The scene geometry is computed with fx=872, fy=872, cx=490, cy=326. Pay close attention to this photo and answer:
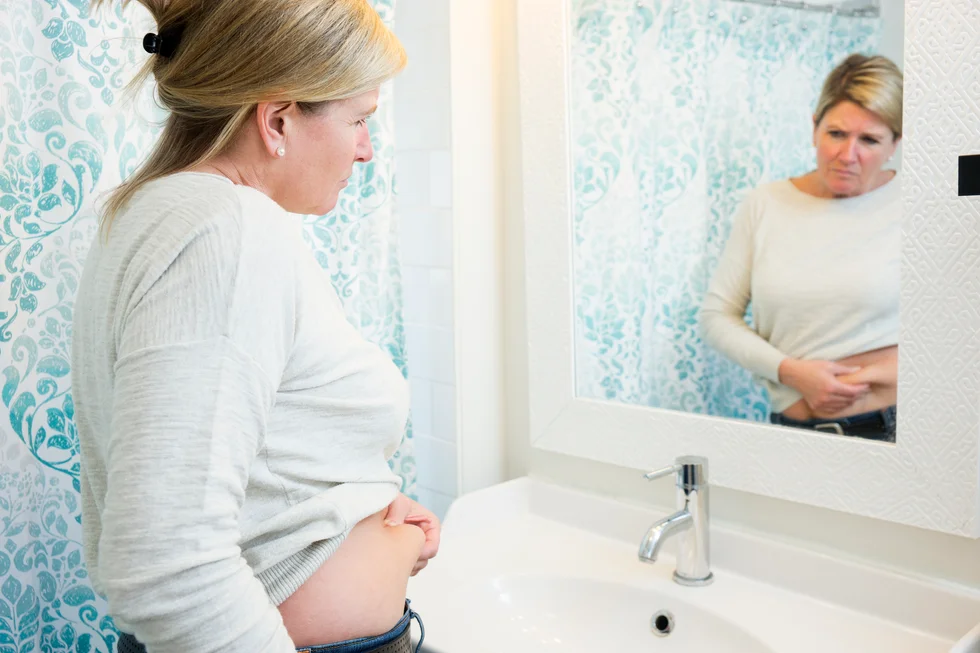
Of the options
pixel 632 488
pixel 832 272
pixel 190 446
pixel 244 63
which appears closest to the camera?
pixel 190 446

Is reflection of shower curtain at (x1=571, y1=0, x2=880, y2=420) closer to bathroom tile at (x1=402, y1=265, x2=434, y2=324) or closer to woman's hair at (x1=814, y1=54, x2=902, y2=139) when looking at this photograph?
woman's hair at (x1=814, y1=54, x2=902, y2=139)

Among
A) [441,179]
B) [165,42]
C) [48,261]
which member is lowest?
[48,261]

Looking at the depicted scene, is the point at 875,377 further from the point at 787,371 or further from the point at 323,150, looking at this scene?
the point at 323,150

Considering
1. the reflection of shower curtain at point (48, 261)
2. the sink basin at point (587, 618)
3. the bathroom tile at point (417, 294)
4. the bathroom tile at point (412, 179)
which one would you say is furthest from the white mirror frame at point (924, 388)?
the reflection of shower curtain at point (48, 261)

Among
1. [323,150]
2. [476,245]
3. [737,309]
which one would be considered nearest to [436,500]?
[476,245]

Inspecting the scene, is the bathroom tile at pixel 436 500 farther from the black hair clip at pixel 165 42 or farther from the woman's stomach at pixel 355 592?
the black hair clip at pixel 165 42

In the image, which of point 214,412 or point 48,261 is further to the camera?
point 48,261

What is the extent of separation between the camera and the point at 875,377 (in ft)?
3.58

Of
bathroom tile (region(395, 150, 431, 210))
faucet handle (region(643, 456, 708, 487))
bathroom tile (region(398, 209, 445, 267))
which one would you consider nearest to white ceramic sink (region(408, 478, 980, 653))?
faucet handle (region(643, 456, 708, 487))

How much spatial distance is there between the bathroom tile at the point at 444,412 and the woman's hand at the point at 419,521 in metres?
0.52

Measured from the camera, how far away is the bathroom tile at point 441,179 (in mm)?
→ 1535

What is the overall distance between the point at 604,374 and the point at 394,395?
0.64 meters

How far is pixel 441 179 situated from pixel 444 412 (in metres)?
0.42

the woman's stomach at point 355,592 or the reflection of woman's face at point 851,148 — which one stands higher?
the reflection of woman's face at point 851,148
